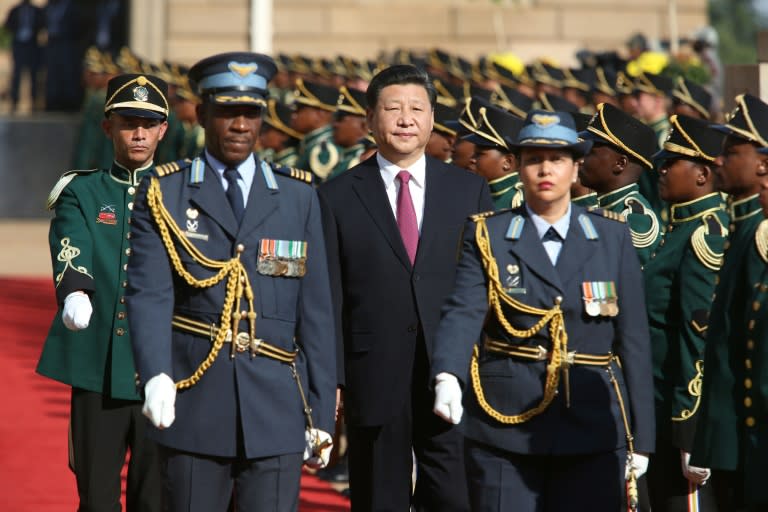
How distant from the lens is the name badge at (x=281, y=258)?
18.2 feet

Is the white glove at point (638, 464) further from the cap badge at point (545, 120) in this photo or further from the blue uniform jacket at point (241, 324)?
the cap badge at point (545, 120)

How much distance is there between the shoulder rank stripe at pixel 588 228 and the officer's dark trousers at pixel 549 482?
2.30ft

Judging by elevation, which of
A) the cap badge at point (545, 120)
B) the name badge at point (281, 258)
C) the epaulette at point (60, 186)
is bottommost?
the name badge at point (281, 258)

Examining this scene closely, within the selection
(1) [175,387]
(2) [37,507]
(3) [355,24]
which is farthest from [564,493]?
(3) [355,24]

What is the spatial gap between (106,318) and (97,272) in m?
0.19

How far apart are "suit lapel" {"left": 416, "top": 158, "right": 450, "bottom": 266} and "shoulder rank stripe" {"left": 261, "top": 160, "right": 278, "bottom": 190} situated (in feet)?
3.41

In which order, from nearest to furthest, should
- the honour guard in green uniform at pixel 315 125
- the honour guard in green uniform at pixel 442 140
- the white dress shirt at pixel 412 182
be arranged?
the white dress shirt at pixel 412 182 → the honour guard in green uniform at pixel 442 140 → the honour guard in green uniform at pixel 315 125

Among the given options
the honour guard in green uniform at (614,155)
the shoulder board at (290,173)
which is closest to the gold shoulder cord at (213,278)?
the shoulder board at (290,173)

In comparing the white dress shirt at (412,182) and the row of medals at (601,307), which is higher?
the white dress shirt at (412,182)

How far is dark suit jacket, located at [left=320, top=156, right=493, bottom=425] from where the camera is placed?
652 centimetres

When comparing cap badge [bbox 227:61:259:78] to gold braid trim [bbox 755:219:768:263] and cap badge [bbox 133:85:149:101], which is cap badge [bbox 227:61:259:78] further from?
gold braid trim [bbox 755:219:768:263]

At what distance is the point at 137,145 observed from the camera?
693 cm

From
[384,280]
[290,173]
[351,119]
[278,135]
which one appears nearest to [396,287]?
[384,280]

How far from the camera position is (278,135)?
13102 mm
